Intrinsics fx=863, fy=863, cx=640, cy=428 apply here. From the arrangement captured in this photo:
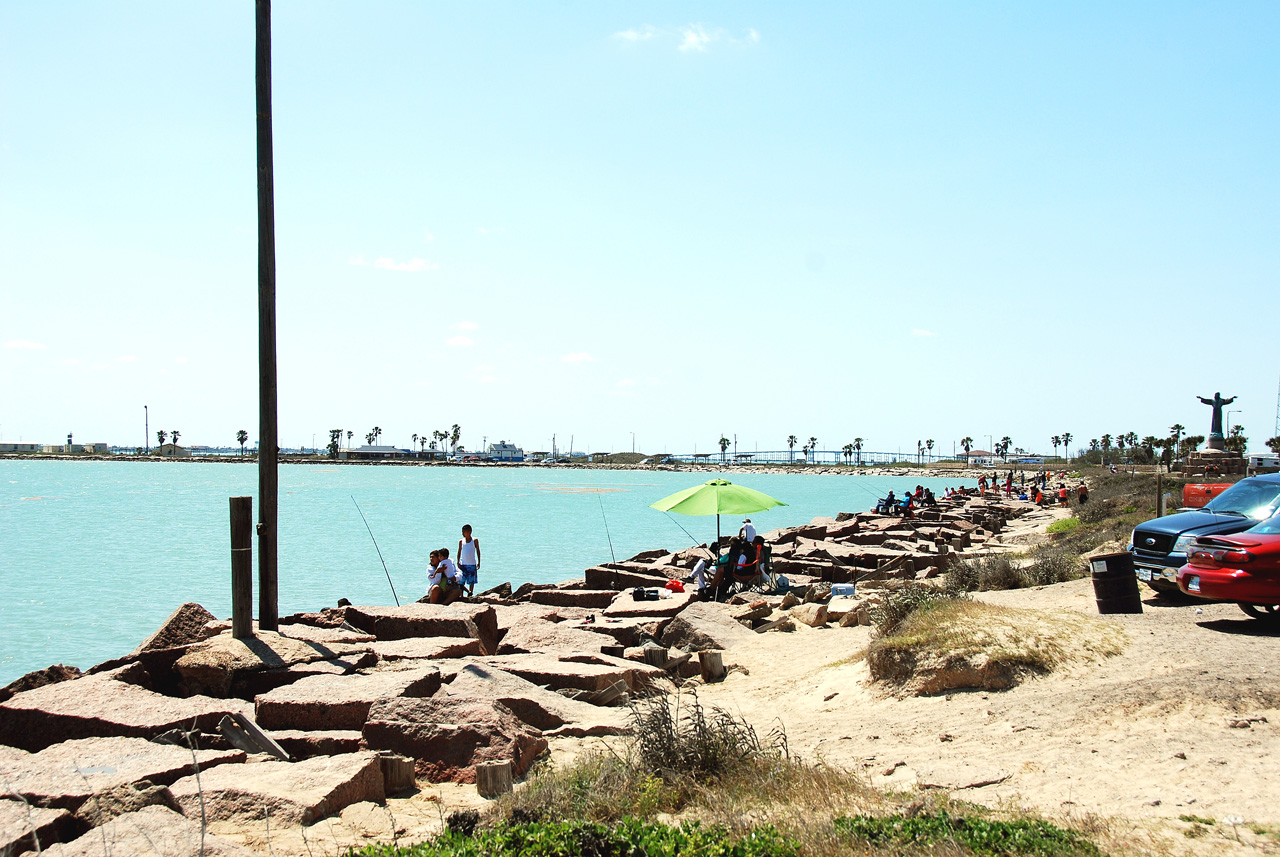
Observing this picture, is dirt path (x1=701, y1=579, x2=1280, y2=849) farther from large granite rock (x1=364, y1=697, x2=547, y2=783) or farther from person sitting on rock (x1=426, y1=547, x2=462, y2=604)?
person sitting on rock (x1=426, y1=547, x2=462, y2=604)

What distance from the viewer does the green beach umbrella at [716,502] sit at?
15352 mm

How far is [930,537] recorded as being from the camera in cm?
2602

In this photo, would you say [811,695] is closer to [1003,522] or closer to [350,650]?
[350,650]

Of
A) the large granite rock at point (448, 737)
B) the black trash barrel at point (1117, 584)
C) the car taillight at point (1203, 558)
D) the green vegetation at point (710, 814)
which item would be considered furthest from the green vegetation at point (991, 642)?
the large granite rock at point (448, 737)

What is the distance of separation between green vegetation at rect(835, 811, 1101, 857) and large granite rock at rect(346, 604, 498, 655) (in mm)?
6087

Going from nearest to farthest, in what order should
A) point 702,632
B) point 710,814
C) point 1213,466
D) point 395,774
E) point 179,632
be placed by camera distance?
point 710,814
point 395,774
point 179,632
point 702,632
point 1213,466

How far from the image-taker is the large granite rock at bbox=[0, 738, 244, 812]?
16.1 ft

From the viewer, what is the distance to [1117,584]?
9531 millimetres

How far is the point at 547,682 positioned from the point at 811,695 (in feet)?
8.46

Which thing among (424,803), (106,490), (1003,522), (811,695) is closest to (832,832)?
(424,803)

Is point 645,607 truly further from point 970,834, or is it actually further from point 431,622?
point 970,834

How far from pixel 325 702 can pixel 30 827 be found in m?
2.45

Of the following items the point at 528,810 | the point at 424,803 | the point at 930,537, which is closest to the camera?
the point at 528,810

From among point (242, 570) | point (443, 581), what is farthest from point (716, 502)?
point (242, 570)
